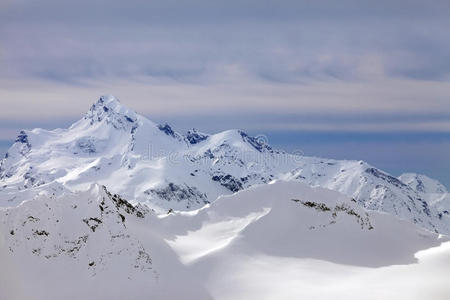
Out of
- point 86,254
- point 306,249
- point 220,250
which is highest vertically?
point 306,249

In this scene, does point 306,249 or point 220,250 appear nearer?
point 220,250

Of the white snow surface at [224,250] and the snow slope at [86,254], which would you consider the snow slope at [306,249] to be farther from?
the snow slope at [86,254]

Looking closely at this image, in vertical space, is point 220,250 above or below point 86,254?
above

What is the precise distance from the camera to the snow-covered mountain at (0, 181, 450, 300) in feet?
157

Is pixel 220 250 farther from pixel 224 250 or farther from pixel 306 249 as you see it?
pixel 306 249

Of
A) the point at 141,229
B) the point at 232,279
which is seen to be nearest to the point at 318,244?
the point at 232,279

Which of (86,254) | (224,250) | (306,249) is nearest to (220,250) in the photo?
(224,250)

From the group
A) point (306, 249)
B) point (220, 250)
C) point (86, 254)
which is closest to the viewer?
point (86, 254)

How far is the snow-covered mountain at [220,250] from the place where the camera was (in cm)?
4797

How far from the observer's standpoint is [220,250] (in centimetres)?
5881

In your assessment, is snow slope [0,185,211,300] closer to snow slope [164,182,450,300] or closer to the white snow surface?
the white snow surface

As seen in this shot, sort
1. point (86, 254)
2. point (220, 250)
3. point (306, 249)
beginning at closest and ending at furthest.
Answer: point (86, 254), point (220, 250), point (306, 249)

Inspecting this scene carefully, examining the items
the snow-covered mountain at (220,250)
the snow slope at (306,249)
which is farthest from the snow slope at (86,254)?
the snow slope at (306,249)

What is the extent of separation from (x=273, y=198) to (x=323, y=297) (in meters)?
27.5
